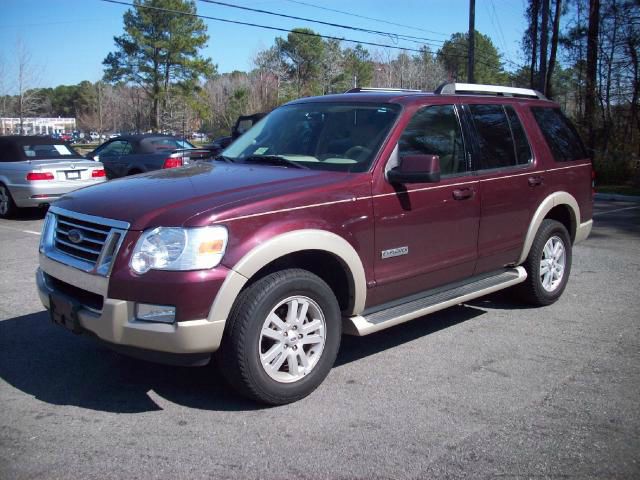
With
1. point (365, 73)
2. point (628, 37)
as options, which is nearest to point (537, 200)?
point (628, 37)

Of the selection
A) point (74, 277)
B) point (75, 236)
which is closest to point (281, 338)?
point (74, 277)

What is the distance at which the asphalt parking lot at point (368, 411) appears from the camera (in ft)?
10.3

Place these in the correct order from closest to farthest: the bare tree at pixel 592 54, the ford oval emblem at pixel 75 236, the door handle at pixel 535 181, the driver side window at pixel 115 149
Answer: the ford oval emblem at pixel 75 236 < the door handle at pixel 535 181 < the driver side window at pixel 115 149 < the bare tree at pixel 592 54

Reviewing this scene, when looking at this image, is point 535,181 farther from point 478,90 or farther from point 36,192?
point 36,192

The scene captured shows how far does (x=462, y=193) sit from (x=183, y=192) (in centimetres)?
219

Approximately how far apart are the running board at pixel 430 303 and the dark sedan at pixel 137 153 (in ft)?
28.3

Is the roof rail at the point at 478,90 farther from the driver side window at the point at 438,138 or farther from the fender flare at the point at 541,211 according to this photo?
the fender flare at the point at 541,211

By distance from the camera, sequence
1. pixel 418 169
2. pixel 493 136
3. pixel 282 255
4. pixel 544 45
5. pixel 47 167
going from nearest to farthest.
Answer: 1. pixel 282 255
2. pixel 418 169
3. pixel 493 136
4. pixel 47 167
5. pixel 544 45

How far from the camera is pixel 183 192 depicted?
3830 millimetres

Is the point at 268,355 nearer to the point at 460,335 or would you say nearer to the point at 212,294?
the point at 212,294

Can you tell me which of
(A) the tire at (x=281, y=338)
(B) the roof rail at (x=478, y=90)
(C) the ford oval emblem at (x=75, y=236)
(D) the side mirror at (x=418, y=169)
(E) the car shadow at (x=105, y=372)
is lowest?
(E) the car shadow at (x=105, y=372)

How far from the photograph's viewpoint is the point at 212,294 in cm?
339

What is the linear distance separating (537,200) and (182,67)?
2042 inches

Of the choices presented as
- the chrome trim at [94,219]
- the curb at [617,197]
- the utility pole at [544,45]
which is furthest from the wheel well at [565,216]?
the utility pole at [544,45]
